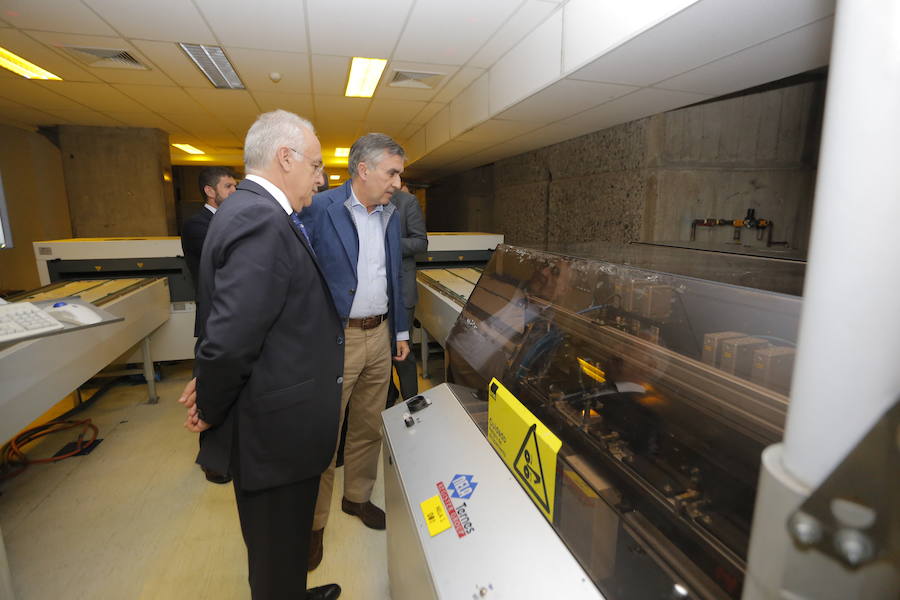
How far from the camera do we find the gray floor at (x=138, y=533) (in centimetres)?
164

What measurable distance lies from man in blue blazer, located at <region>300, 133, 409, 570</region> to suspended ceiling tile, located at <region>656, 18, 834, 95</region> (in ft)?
6.36

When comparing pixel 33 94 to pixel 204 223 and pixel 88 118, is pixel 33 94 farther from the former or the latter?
pixel 204 223

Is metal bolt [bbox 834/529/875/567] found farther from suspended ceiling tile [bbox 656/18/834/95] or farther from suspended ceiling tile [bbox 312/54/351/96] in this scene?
suspended ceiling tile [bbox 312/54/351/96]

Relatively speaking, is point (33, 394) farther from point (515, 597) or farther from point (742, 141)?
point (742, 141)

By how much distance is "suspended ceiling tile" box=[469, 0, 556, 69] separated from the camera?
8.60ft

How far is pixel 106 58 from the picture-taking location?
3.43 m

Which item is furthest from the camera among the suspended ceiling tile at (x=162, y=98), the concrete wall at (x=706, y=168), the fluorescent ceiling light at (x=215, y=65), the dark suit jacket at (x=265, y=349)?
the suspended ceiling tile at (x=162, y=98)

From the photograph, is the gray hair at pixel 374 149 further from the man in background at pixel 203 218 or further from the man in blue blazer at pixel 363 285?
the man in background at pixel 203 218

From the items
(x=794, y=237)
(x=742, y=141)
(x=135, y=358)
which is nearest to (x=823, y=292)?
(x=135, y=358)

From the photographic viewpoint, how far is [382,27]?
286cm

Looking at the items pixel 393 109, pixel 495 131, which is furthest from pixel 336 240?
pixel 393 109

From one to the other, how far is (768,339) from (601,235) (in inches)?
156

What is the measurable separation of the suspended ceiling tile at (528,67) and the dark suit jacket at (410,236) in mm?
1197

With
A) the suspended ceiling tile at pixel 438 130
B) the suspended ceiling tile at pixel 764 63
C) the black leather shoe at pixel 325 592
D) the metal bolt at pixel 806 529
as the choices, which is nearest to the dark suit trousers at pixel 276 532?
the black leather shoe at pixel 325 592
